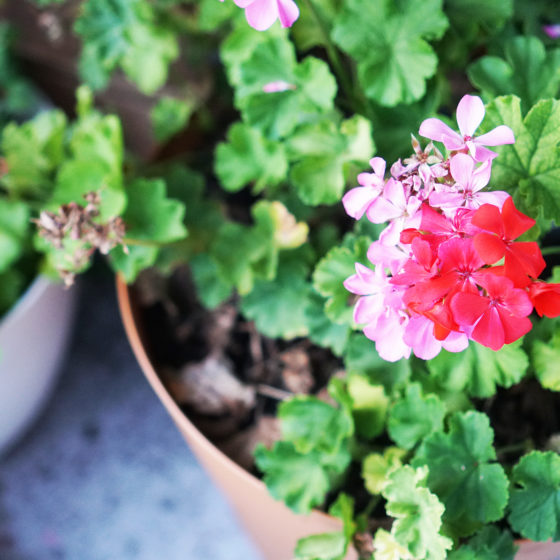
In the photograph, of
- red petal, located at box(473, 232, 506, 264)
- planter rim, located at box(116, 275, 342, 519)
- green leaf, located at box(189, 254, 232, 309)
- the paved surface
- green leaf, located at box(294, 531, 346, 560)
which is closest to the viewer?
red petal, located at box(473, 232, 506, 264)

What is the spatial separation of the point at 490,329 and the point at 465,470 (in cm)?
26

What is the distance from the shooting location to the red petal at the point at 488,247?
1.64ft

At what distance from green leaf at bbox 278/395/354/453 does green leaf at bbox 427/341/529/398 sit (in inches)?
5.0

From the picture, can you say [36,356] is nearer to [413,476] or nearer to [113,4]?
[113,4]

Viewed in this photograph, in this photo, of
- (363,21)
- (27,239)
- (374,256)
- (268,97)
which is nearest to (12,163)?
(27,239)

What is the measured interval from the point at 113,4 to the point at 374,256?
64 cm

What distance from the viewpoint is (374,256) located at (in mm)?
570

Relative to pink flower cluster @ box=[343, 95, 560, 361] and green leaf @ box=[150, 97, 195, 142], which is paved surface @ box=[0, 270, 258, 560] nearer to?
green leaf @ box=[150, 97, 195, 142]

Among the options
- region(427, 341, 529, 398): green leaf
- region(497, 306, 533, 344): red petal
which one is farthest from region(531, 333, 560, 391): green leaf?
region(497, 306, 533, 344): red petal

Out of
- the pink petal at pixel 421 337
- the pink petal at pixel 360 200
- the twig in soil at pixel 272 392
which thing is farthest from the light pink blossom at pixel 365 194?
the twig in soil at pixel 272 392

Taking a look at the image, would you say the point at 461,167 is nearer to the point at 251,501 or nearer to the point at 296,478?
the point at 296,478

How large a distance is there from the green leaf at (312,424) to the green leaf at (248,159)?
270 mm

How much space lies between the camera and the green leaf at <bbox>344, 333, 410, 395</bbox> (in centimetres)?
81

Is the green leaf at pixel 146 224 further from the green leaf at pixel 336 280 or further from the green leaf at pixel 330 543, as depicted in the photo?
the green leaf at pixel 330 543
